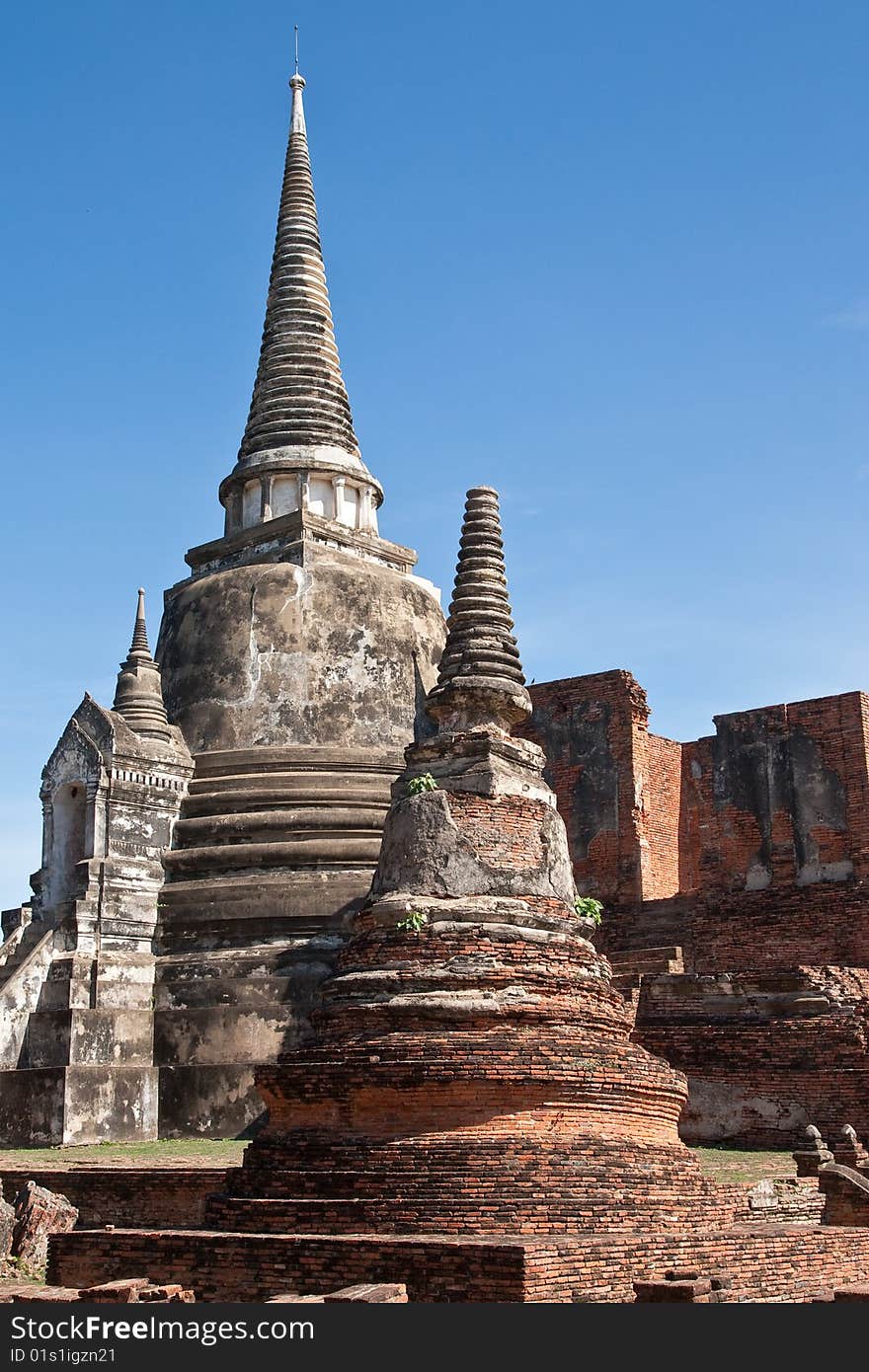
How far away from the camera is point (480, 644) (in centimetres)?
1647

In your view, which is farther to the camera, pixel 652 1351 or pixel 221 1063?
pixel 221 1063

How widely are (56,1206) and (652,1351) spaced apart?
7.70 m

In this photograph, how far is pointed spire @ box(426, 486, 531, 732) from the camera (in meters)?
16.1

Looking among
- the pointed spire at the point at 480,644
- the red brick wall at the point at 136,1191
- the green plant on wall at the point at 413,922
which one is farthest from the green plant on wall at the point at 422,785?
the red brick wall at the point at 136,1191

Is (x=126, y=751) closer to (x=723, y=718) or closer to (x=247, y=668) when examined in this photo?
(x=247, y=668)

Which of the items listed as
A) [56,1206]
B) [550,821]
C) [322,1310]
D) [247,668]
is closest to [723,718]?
[247,668]

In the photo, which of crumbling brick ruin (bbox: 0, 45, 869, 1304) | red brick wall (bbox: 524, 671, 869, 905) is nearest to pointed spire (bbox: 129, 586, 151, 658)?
crumbling brick ruin (bbox: 0, 45, 869, 1304)

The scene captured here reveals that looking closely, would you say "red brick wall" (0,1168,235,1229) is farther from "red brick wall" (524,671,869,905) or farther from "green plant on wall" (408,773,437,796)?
"red brick wall" (524,671,869,905)

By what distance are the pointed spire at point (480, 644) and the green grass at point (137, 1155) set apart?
4.71 m

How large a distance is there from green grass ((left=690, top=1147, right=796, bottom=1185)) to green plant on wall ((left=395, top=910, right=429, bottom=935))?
2.96m

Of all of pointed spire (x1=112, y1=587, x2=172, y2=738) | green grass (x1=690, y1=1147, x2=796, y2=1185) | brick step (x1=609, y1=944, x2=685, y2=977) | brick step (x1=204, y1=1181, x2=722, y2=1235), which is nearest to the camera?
brick step (x1=204, y1=1181, x2=722, y2=1235)

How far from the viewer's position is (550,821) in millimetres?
14977

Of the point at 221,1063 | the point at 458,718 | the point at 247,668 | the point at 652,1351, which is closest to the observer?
the point at 652,1351

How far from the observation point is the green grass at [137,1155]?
51.0ft
